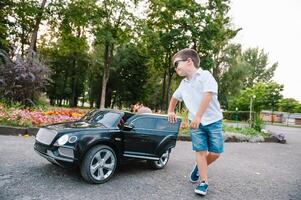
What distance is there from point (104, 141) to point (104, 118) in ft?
2.43

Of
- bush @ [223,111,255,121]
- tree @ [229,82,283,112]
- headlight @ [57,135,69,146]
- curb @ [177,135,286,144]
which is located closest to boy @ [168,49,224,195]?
headlight @ [57,135,69,146]

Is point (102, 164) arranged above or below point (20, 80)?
below

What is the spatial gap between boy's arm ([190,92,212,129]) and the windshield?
1764 mm

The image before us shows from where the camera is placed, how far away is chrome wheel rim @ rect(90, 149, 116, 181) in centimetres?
451

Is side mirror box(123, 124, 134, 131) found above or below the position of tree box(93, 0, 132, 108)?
below

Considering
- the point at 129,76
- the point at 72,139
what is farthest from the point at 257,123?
the point at 129,76

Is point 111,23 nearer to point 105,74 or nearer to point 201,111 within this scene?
point 105,74

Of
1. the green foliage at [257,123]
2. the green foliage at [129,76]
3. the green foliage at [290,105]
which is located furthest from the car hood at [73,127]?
the green foliage at [290,105]

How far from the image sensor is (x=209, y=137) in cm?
407

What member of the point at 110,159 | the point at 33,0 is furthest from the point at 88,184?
the point at 33,0

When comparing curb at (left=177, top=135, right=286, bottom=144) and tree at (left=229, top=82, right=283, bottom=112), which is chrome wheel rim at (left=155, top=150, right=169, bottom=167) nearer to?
curb at (left=177, top=135, right=286, bottom=144)

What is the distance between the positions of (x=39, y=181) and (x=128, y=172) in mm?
1671

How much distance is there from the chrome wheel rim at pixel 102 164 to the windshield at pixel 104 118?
22.6 inches

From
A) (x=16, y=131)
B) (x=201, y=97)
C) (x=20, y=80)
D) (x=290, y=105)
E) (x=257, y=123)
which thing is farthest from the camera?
(x=290, y=105)
